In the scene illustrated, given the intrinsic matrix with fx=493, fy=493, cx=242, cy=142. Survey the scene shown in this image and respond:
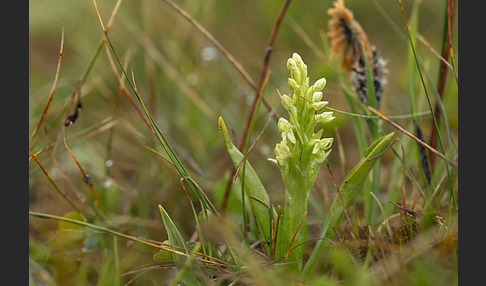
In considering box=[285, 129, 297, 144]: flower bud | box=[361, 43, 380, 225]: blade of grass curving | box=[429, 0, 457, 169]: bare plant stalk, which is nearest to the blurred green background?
box=[361, 43, 380, 225]: blade of grass curving

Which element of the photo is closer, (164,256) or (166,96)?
(164,256)

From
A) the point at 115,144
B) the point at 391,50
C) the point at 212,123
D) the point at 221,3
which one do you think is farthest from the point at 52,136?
the point at 391,50

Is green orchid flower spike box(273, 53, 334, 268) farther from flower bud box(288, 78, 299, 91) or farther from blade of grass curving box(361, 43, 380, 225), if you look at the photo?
blade of grass curving box(361, 43, 380, 225)

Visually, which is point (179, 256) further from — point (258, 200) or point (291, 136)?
point (291, 136)

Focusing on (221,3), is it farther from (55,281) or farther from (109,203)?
(55,281)

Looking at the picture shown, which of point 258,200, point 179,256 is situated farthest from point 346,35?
point 179,256
